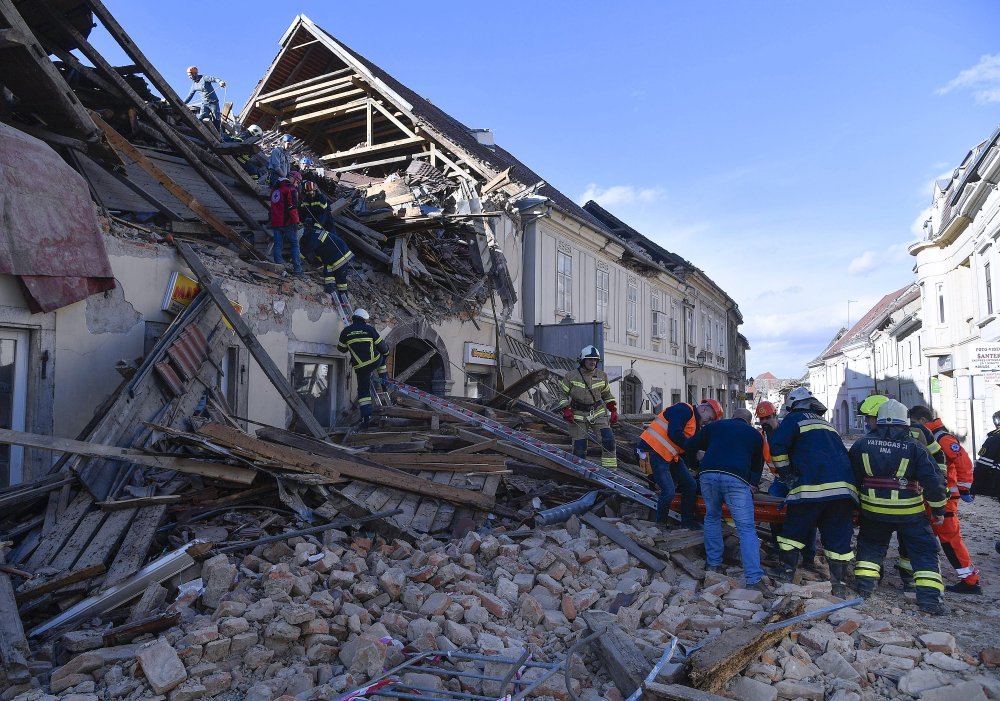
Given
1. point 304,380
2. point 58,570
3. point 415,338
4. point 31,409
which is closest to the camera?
point 58,570

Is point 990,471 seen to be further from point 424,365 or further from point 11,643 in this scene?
point 11,643

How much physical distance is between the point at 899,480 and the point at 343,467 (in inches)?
193

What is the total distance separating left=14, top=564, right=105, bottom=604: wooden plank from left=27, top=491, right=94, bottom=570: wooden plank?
387mm

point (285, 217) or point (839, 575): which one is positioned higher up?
point (285, 217)

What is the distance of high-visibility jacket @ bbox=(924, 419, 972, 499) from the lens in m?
6.46

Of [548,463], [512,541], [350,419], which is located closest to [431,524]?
[512,541]

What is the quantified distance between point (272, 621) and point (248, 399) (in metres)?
5.03

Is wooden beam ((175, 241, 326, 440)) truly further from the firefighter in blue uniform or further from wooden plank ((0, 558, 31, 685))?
wooden plank ((0, 558, 31, 685))

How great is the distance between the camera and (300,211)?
10.6m

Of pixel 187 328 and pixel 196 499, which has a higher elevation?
pixel 187 328

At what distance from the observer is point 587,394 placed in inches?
341

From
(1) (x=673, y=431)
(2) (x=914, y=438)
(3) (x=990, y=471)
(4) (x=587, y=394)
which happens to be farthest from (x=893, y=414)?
(3) (x=990, y=471)

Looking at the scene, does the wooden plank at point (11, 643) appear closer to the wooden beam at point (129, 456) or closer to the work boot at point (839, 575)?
the wooden beam at point (129, 456)

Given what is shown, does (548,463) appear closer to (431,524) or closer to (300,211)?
(431,524)
